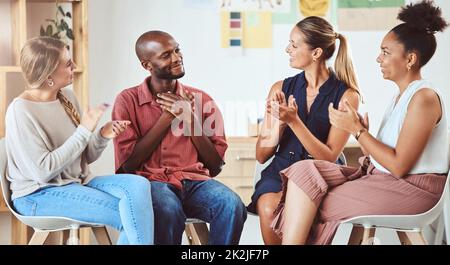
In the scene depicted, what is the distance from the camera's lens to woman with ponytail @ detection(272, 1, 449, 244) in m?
2.32

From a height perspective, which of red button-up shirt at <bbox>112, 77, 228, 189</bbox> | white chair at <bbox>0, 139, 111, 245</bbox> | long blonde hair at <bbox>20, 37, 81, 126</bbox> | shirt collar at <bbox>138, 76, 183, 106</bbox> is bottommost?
white chair at <bbox>0, 139, 111, 245</bbox>

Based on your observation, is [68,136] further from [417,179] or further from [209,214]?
[417,179]

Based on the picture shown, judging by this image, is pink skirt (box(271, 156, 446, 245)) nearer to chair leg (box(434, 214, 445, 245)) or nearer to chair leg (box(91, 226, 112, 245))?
chair leg (box(434, 214, 445, 245))

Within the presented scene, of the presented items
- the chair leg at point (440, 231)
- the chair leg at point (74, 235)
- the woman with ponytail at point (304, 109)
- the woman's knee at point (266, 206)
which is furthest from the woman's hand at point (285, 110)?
the chair leg at point (74, 235)

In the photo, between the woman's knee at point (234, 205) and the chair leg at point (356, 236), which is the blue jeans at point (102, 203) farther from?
the chair leg at point (356, 236)

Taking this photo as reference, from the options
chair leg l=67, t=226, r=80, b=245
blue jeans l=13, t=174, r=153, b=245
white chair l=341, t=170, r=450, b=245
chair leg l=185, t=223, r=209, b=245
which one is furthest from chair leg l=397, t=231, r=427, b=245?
chair leg l=67, t=226, r=80, b=245

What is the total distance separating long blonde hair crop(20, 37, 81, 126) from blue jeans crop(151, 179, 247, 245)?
1.14 ft

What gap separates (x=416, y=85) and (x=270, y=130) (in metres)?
0.46

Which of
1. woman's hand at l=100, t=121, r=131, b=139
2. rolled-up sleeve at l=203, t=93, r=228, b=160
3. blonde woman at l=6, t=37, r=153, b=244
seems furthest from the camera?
rolled-up sleeve at l=203, t=93, r=228, b=160

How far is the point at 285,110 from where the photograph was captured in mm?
2457

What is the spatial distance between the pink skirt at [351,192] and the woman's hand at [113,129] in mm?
508

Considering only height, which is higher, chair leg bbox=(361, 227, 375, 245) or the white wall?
the white wall
